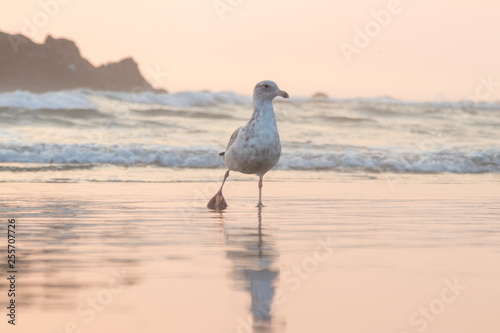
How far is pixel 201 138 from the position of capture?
22203 mm

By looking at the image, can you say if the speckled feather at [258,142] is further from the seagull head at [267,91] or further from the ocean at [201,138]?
the ocean at [201,138]

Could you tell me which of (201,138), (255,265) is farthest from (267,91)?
(201,138)

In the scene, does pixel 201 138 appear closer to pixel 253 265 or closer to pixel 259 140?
pixel 259 140

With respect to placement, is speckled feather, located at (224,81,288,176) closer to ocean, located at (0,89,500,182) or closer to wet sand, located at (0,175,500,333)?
wet sand, located at (0,175,500,333)

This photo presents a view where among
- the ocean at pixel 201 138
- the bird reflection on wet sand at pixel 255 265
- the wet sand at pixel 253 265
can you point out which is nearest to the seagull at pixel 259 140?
the wet sand at pixel 253 265

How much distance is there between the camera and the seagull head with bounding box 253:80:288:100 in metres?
8.83

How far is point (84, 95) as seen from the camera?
31344mm

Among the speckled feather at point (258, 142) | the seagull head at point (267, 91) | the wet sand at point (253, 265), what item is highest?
the seagull head at point (267, 91)

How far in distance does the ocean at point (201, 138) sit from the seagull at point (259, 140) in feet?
13.2

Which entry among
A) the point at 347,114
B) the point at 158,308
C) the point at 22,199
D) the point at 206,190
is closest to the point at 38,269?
the point at 158,308

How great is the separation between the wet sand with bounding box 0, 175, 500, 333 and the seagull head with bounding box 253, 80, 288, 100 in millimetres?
1209

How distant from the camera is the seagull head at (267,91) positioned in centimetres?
883

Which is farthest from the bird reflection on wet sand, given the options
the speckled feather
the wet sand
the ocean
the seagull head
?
the ocean

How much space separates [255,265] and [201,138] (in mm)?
16971
